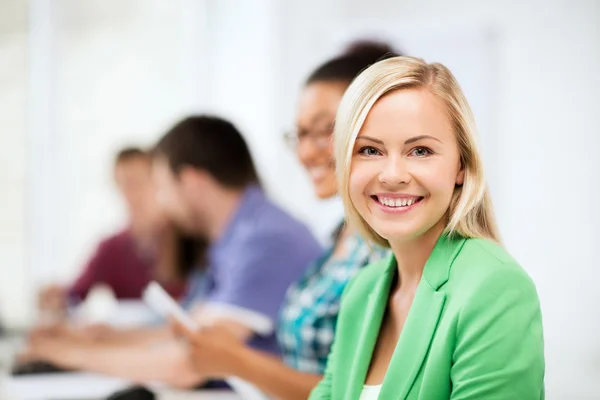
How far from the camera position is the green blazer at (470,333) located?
0.78 metres

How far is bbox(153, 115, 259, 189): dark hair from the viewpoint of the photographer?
2.04 m

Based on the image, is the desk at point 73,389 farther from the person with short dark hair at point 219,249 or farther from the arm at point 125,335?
the arm at point 125,335

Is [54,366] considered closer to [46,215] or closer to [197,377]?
[197,377]

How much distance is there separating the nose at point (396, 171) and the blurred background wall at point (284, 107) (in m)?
3.07

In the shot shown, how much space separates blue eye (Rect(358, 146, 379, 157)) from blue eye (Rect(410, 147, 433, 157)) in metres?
0.05

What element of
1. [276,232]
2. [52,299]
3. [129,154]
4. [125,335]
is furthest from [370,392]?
[129,154]

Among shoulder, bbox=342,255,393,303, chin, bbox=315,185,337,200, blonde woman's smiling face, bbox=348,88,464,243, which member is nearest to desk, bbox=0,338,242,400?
chin, bbox=315,185,337,200

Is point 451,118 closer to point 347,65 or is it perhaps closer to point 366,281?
point 366,281

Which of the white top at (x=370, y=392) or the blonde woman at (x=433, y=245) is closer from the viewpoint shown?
the blonde woman at (x=433, y=245)

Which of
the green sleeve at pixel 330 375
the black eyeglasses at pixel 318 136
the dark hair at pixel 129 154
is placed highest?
the black eyeglasses at pixel 318 136

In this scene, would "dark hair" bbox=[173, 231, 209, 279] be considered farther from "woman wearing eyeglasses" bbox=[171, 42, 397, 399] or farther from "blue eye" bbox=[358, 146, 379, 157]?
"blue eye" bbox=[358, 146, 379, 157]

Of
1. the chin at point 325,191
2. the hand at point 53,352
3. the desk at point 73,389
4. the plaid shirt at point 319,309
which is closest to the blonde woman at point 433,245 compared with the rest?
the plaid shirt at point 319,309

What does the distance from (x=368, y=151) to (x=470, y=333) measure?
0.84 ft

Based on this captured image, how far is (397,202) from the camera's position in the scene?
90 cm
